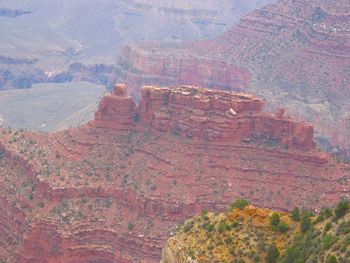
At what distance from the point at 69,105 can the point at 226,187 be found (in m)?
107

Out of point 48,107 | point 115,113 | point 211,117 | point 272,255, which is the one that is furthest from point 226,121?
point 48,107

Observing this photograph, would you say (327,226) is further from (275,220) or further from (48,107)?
(48,107)

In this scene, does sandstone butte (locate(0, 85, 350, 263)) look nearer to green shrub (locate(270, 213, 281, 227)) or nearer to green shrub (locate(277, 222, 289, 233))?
green shrub (locate(270, 213, 281, 227))

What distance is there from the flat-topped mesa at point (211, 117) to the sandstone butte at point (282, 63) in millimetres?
43474

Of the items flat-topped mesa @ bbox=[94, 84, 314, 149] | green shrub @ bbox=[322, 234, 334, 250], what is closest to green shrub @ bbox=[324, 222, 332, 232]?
green shrub @ bbox=[322, 234, 334, 250]

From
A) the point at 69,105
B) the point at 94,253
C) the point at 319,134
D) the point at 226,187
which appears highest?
the point at 226,187

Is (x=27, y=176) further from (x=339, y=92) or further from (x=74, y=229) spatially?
(x=339, y=92)

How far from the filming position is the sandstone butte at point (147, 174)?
68125 millimetres

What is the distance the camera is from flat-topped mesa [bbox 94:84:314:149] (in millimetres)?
73812

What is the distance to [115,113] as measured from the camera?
77312 millimetres

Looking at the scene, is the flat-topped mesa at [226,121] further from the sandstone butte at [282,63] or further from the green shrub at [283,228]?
the sandstone butte at [282,63]

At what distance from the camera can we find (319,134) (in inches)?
4847

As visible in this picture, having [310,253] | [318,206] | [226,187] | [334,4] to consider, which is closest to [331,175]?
[318,206]

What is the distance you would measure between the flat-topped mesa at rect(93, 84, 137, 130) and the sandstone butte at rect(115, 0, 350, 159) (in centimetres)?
4833
